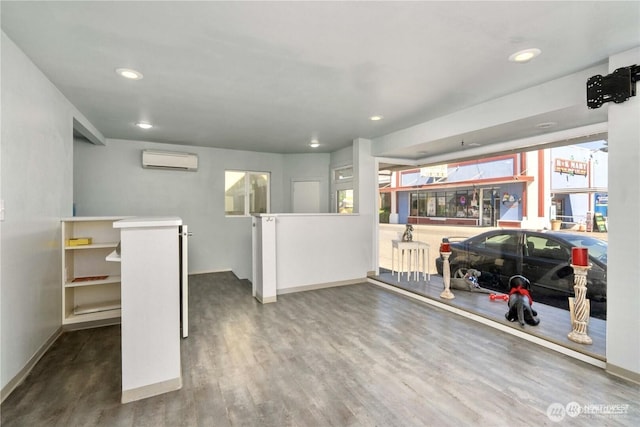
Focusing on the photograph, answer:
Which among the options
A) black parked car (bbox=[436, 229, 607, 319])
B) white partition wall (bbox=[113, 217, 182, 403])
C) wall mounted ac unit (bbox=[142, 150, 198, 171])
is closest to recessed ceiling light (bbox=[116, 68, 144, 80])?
white partition wall (bbox=[113, 217, 182, 403])

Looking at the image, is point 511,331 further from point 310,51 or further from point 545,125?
point 310,51

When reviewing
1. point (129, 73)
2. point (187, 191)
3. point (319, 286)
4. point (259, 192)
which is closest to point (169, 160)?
point (187, 191)

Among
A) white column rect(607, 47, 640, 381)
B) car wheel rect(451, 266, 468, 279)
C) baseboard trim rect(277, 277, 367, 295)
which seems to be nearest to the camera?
white column rect(607, 47, 640, 381)

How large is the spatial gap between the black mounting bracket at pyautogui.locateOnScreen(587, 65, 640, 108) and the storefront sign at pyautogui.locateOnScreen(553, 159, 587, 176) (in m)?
1.12

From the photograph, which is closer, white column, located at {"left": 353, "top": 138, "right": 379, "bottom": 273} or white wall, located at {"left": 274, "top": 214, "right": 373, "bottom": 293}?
white wall, located at {"left": 274, "top": 214, "right": 373, "bottom": 293}

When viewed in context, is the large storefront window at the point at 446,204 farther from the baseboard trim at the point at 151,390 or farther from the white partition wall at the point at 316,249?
the baseboard trim at the point at 151,390

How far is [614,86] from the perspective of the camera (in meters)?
2.37

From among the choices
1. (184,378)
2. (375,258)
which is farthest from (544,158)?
(184,378)

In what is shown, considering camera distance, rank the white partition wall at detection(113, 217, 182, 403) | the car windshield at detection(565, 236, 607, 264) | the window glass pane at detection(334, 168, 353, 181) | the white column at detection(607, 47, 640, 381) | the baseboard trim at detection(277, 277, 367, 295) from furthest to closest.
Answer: the window glass pane at detection(334, 168, 353, 181), the baseboard trim at detection(277, 277, 367, 295), the car windshield at detection(565, 236, 607, 264), the white column at detection(607, 47, 640, 381), the white partition wall at detection(113, 217, 182, 403)

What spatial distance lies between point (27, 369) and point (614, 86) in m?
5.33

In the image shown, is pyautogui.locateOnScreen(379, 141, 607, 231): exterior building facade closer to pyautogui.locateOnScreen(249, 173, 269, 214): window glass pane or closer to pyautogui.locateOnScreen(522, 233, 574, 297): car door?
pyautogui.locateOnScreen(522, 233, 574, 297): car door

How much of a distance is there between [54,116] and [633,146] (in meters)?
5.33

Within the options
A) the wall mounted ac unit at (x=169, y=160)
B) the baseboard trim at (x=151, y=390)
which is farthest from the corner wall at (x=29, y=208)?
the wall mounted ac unit at (x=169, y=160)

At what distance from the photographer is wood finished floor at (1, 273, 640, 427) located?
1923mm
